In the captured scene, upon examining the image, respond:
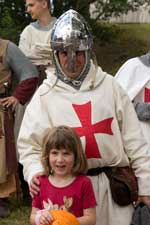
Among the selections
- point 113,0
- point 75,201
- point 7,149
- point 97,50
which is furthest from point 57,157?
point 97,50

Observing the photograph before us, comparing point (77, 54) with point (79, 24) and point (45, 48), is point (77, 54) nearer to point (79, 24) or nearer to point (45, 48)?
point (79, 24)

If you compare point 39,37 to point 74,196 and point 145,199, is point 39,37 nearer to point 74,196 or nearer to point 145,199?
point 145,199

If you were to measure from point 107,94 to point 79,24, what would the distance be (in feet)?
1.48

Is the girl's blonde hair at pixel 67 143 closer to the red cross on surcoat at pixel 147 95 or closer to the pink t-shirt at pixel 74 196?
the pink t-shirt at pixel 74 196

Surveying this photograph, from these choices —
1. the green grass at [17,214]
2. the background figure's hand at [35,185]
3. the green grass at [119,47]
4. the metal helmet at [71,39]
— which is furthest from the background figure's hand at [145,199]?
the green grass at [119,47]

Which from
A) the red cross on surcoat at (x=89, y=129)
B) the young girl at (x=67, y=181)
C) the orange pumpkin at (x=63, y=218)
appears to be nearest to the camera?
the orange pumpkin at (x=63, y=218)

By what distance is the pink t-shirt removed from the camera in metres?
3.93

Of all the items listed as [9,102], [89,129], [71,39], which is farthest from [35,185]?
[9,102]

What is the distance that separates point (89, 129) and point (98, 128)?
5 centimetres

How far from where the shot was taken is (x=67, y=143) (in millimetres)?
3924

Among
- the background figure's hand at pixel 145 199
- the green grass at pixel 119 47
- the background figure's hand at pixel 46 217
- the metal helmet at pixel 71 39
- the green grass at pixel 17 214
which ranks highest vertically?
the metal helmet at pixel 71 39

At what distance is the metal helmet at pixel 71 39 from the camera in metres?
4.12

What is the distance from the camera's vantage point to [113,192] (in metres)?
4.15

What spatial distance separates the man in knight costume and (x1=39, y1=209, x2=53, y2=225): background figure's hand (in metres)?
0.27
